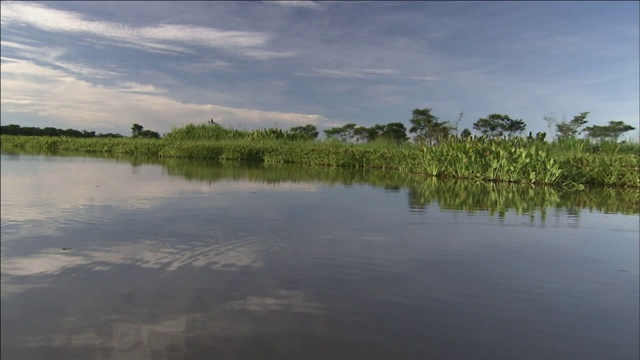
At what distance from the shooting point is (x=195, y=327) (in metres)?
2.10

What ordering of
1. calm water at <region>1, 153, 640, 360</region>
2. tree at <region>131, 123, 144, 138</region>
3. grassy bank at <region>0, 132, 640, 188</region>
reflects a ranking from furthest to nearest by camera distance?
tree at <region>131, 123, 144, 138</region>
grassy bank at <region>0, 132, 640, 188</region>
calm water at <region>1, 153, 640, 360</region>

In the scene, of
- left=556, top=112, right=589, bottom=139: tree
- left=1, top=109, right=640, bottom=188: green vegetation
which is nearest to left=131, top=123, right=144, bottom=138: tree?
left=1, top=109, right=640, bottom=188: green vegetation

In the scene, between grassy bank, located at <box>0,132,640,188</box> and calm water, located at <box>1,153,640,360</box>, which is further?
grassy bank, located at <box>0,132,640,188</box>

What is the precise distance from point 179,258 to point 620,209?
24.6 feet

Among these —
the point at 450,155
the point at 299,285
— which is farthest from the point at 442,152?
the point at 299,285

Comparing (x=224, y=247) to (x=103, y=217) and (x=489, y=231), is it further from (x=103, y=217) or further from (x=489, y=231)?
(x=489, y=231)

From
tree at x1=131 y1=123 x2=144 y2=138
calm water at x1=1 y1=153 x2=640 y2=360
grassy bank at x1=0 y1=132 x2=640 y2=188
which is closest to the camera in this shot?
calm water at x1=1 y1=153 x2=640 y2=360

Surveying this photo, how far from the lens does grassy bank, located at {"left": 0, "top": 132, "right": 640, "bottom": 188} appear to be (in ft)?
39.4

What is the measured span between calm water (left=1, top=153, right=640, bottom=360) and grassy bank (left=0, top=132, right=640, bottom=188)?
23.4ft

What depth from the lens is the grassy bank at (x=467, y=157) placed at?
1201 centimetres

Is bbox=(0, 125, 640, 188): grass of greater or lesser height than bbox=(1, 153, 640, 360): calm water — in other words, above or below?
above

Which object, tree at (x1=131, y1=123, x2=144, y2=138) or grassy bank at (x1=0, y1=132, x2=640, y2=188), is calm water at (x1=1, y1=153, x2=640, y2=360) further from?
tree at (x1=131, y1=123, x2=144, y2=138)

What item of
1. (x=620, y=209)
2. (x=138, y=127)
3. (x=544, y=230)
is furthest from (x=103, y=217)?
(x=138, y=127)

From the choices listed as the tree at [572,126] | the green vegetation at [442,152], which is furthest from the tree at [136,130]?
the tree at [572,126]
